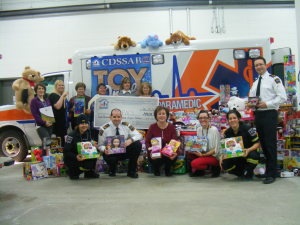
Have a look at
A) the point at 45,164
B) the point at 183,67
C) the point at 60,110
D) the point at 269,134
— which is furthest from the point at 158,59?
the point at 45,164

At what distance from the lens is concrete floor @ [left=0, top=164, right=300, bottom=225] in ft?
11.4

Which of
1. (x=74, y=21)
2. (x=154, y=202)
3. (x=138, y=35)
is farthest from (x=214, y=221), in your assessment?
(x=74, y=21)

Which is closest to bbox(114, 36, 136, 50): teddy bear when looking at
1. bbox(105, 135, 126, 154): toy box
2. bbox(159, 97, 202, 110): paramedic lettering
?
bbox(159, 97, 202, 110): paramedic lettering

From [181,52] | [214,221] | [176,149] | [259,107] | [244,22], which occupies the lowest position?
[214,221]

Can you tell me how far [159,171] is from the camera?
18.5 ft

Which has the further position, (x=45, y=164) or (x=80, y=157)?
(x=45, y=164)

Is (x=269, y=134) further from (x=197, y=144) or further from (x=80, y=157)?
(x=80, y=157)

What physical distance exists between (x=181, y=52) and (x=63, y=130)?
2.80 meters

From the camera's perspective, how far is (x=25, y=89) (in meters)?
7.32

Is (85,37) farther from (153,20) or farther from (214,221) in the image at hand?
Answer: (214,221)

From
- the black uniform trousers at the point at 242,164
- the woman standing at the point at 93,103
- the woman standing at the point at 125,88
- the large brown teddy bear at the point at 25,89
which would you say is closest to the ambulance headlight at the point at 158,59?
the woman standing at the point at 125,88

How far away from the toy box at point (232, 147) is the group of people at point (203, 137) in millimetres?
102

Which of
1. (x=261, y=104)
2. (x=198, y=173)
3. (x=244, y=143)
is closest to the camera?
(x=261, y=104)

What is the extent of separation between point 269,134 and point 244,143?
0.45 meters
